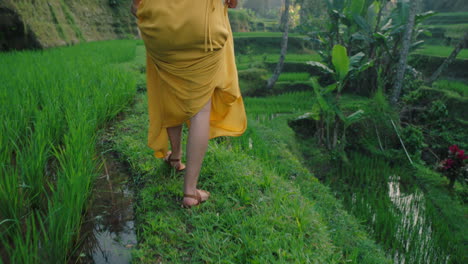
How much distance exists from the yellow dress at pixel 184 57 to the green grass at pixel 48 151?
408 millimetres

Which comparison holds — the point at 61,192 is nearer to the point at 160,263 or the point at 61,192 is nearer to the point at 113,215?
the point at 113,215

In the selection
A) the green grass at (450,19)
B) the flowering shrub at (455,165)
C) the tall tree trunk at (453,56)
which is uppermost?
A: the green grass at (450,19)

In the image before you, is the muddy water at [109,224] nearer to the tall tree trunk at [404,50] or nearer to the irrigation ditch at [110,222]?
the irrigation ditch at [110,222]

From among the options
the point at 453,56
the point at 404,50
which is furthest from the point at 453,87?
the point at 404,50

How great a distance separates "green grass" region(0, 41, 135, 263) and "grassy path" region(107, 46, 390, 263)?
26 centimetres

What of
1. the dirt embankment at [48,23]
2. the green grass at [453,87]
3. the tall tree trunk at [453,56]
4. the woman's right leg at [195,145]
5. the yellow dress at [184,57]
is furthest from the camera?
the green grass at [453,87]

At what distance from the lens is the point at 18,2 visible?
17.7 feet

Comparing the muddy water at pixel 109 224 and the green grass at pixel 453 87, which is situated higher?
the muddy water at pixel 109 224

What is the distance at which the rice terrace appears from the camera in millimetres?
1172

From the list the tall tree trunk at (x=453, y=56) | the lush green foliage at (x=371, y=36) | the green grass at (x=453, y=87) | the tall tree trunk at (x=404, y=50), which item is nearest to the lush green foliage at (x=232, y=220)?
the tall tree trunk at (x=404, y=50)

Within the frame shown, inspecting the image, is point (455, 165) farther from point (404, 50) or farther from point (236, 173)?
point (236, 173)

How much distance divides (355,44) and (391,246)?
4.66 meters

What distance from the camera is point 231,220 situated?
1339mm

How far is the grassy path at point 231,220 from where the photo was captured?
46.0 inches
